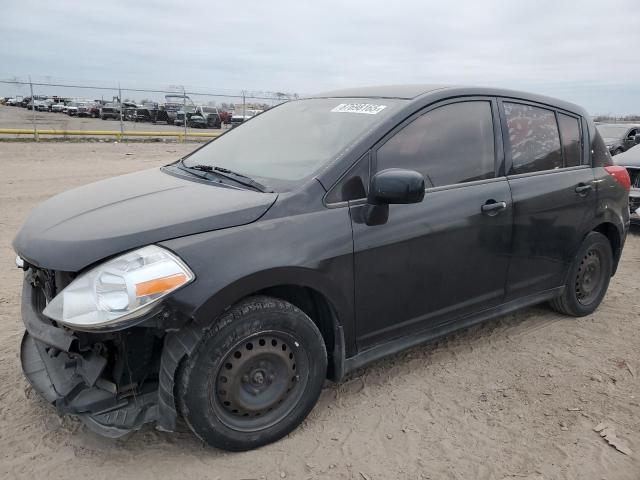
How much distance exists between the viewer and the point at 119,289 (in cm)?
226

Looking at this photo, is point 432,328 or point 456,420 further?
point 432,328

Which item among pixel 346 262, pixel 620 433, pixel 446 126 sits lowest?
pixel 620 433

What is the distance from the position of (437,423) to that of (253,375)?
3.51 ft

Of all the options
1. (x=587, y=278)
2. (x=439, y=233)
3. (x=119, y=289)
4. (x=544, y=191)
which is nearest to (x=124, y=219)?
(x=119, y=289)

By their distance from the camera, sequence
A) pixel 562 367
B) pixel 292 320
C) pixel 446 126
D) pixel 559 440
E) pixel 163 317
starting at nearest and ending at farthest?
pixel 163 317 → pixel 292 320 → pixel 559 440 → pixel 446 126 → pixel 562 367

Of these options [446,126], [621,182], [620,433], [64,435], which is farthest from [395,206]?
[621,182]

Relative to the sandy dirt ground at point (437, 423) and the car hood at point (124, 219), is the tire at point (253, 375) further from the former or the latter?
the car hood at point (124, 219)

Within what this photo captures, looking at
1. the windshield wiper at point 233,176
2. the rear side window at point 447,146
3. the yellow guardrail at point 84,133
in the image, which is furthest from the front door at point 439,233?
the yellow guardrail at point 84,133

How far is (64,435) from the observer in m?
2.75

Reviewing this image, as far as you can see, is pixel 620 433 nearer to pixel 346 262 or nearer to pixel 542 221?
pixel 542 221

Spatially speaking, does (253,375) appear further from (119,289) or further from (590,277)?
(590,277)

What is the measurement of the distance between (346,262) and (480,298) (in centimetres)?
119

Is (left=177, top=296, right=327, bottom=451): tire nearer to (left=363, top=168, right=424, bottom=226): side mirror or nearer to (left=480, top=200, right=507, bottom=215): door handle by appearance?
(left=363, top=168, right=424, bottom=226): side mirror

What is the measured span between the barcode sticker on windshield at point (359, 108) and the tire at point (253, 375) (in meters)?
1.27
